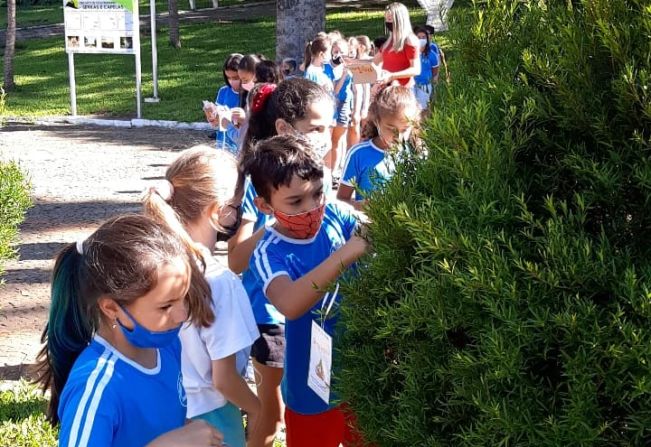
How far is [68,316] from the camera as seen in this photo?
2.36 m

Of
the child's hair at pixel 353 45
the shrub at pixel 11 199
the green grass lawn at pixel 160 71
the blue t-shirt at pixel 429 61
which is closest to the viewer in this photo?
the shrub at pixel 11 199

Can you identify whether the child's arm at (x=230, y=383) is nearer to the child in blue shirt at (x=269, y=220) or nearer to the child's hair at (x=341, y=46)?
the child in blue shirt at (x=269, y=220)

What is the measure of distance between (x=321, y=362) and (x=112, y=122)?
1484 cm

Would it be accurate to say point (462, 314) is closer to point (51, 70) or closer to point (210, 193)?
point (210, 193)

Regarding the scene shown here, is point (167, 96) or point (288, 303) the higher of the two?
point (288, 303)

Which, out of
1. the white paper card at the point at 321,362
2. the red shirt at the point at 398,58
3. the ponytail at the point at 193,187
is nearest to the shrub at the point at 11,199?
the ponytail at the point at 193,187

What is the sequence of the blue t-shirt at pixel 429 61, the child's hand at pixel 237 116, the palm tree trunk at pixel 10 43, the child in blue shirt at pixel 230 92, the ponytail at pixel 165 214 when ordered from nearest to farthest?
the ponytail at pixel 165 214, the child's hand at pixel 237 116, the child in blue shirt at pixel 230 92, the blue t-shirt at pixel 429 61, the palm tree trunk at pixel 10 43

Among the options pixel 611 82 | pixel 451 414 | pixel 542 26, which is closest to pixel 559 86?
pixel 611 82

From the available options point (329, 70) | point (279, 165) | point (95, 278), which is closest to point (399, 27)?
point (329, 70)

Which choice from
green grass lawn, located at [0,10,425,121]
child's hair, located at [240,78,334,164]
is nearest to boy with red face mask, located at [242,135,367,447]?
child's hair, located at [240,78,334,164]

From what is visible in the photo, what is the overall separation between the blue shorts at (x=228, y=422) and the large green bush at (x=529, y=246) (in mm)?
1303

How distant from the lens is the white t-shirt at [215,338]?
9.40ft

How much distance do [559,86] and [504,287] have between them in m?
0.44

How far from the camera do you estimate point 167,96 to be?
19.2 m
